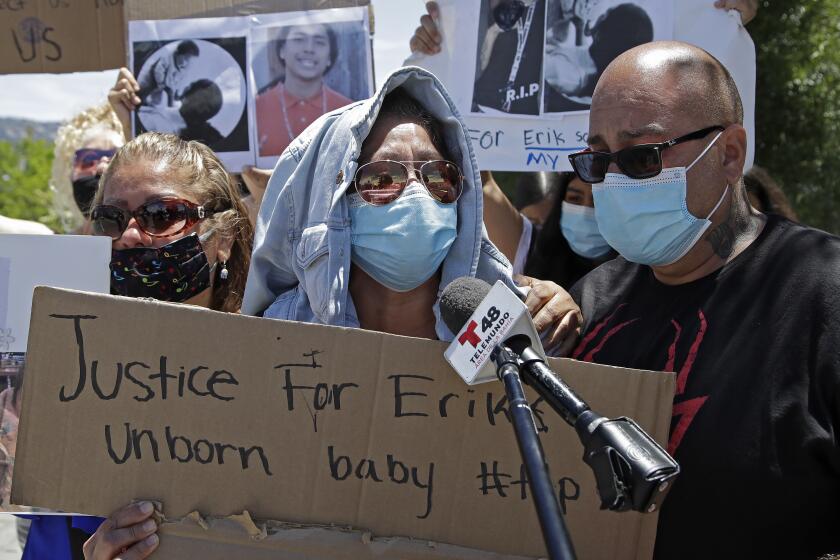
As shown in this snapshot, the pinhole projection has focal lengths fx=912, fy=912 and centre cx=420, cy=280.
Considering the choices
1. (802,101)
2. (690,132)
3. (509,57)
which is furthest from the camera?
(802,101)

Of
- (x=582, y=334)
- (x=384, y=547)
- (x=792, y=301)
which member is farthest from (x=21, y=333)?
(x=792, y=301)

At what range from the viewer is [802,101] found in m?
8.73

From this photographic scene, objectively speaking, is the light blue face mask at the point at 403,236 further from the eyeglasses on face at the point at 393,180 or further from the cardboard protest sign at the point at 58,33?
the cardboard protest sign at the point at 58,33

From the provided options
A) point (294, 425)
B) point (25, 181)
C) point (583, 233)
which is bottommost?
point (25, 181)

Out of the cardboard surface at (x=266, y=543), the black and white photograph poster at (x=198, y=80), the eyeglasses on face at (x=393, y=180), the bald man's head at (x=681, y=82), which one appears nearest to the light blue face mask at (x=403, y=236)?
the eyeglasses on face at (x=393, y=180)

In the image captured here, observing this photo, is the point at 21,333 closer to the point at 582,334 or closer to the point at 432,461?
the point at 432,461

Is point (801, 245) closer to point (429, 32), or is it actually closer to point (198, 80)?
point (429, 32)

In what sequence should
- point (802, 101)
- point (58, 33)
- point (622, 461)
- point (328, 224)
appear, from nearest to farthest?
point (622, 461) → point (328, 224) → point (58, 33) → point (802, 101)

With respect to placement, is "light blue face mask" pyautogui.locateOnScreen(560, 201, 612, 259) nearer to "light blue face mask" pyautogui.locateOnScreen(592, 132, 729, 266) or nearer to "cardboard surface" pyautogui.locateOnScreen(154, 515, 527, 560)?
"light blue face mask" pyautogui.locateOnScreen(592, 132, 729, 266)

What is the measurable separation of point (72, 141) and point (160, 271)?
8.34ft

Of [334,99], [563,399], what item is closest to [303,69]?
[334,99]

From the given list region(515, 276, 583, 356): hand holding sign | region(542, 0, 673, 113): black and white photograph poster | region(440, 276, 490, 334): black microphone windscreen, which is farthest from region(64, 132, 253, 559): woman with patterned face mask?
region(542, 0, 673, 113): black and white photograph poster

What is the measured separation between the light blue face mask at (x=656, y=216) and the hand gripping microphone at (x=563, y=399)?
76 cm

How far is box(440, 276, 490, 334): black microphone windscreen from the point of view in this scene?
1698 mm
